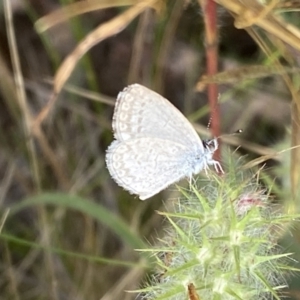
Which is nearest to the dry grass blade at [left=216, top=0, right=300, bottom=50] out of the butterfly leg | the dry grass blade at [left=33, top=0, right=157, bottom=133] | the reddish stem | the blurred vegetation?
the reddish stem

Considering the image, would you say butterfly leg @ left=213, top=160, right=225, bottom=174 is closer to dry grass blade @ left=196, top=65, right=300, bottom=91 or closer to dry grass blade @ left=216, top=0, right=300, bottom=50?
dry grass blade @ left=196, top=65, right=300, bottom=91

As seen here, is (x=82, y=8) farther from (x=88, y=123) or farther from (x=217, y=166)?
(x=88, y=123)

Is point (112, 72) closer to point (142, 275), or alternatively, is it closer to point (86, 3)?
point (142, 275)

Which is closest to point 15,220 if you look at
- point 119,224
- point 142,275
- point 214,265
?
point 142,275

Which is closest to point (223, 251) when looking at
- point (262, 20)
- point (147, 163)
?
point (147, 163)

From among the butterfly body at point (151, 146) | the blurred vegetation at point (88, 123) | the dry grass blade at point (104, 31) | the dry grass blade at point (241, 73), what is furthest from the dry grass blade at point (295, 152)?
the blurred vegetation at point (88, 123)
